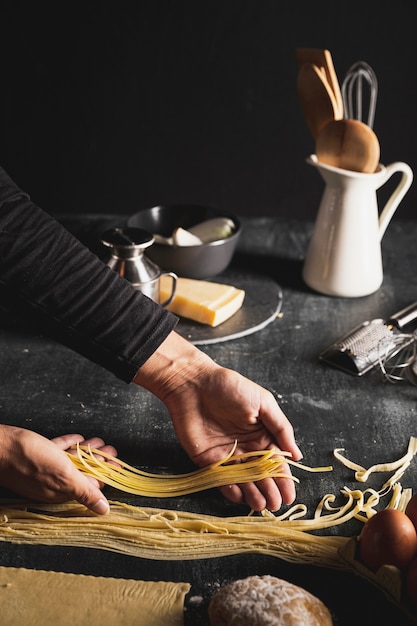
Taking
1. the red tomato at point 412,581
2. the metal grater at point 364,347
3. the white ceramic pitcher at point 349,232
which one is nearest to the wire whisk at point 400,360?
the metal grater at point 364,347

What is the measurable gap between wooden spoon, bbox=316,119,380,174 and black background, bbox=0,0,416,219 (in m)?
0.50

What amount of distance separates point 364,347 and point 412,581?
2.40ft

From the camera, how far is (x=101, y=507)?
1.29 m

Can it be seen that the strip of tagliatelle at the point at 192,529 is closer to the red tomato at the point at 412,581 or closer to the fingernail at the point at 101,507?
the fingernail at the point at 101,507

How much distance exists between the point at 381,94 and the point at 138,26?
0.77m

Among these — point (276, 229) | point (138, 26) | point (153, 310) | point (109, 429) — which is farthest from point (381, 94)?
point (109, 429)

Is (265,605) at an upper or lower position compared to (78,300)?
lower

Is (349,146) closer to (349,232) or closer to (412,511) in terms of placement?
(349,232)

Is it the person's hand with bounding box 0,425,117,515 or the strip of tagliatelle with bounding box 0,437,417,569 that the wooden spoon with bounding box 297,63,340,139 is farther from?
the person's hand with bounding box 0,425,117,515

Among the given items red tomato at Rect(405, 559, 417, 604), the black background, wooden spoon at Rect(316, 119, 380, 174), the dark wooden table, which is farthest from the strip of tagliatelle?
the black background

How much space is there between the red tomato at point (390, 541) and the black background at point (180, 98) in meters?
1.52

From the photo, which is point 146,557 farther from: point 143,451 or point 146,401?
point 146,401

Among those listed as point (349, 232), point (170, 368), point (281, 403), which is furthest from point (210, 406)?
point (349, 232)

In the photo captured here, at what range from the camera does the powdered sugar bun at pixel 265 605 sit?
1034mm
